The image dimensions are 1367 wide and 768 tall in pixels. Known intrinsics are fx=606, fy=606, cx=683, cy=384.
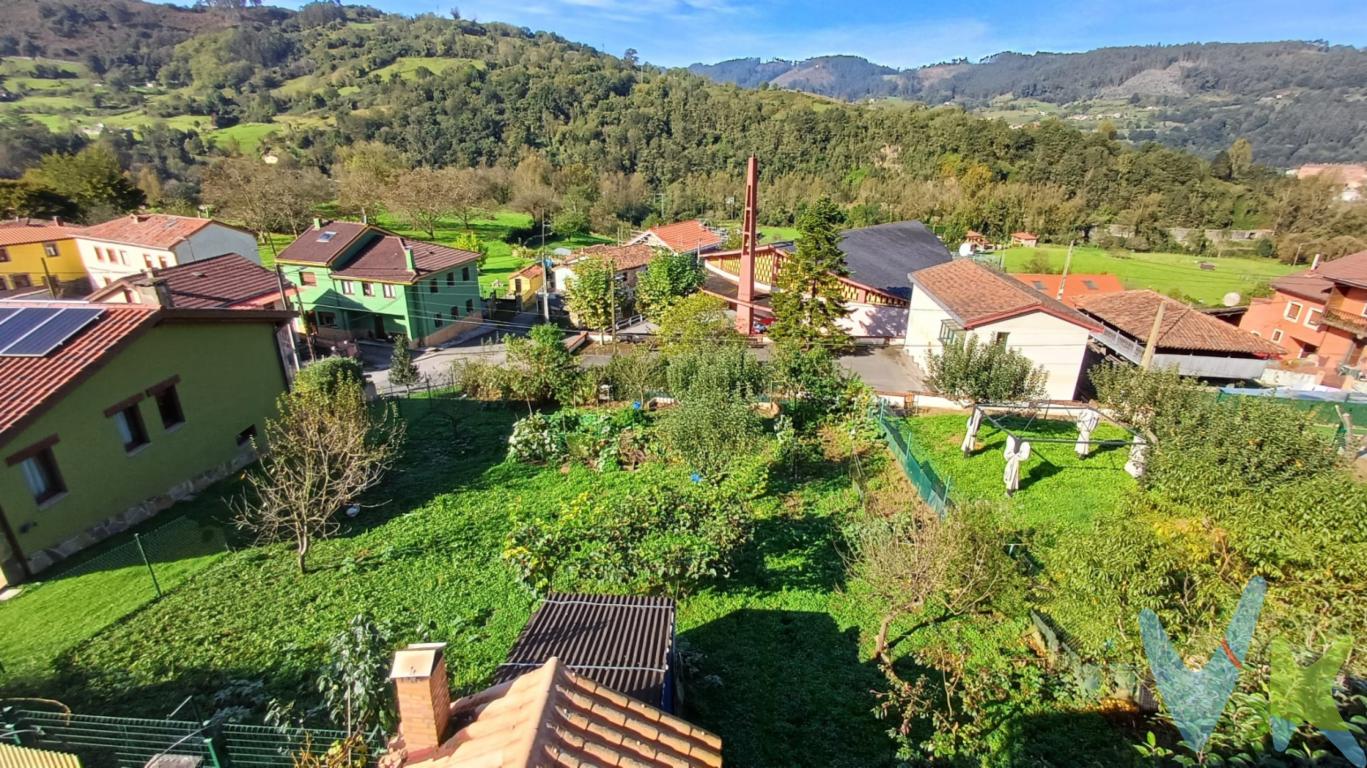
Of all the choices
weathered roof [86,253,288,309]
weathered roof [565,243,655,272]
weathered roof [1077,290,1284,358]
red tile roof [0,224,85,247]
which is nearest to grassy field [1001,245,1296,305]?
weathered roof [1077,290,1284,358]

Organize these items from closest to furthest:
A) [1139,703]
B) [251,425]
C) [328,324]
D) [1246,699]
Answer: [1246,699]
[1139,703]
[251,425]
[328,324]

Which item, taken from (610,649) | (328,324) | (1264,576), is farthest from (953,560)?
(328,324)

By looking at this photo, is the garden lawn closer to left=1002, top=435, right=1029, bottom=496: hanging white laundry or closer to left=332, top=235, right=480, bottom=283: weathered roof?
left=1002, top=435, right=1029, bottom=496: hanging white laundry

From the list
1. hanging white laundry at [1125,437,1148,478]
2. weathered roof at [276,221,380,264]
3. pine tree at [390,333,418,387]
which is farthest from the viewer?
weathered roof at [276,221,380,264]

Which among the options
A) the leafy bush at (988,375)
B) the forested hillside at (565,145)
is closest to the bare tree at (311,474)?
the leafy bush at (988,375)

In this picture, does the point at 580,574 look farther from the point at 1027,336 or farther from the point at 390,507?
the point at 1027,336

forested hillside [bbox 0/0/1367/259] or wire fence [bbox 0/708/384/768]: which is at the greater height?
forested hillside [bbox 0/0/1367/259]
